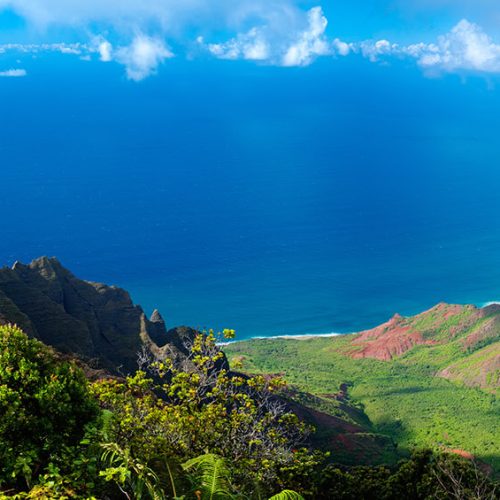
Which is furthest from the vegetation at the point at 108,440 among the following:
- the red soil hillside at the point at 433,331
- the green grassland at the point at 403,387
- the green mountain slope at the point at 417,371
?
the red soil hillside at the point at 433,331

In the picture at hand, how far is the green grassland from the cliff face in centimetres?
1770

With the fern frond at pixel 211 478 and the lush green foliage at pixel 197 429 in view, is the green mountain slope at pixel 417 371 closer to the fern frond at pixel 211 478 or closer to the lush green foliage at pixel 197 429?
the lush green foliage at pixel 197 429

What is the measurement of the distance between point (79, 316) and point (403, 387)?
5289 cm

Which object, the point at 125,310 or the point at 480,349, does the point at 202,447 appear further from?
the point at 480,349

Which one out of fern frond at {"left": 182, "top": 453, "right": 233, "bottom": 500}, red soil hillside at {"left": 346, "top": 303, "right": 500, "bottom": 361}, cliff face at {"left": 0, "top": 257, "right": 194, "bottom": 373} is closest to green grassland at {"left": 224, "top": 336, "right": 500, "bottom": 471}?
red soil hillside at {"left": 346, "top": 303, "right": 500, "bottom": 361}

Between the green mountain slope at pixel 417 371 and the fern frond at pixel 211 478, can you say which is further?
the green mountain slope at pixel 417 371

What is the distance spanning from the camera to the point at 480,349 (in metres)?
98.7

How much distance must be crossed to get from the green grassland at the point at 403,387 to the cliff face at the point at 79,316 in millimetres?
17703

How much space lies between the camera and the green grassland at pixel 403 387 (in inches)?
2697

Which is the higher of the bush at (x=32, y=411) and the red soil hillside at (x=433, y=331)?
the red soil hillside at (x=433, y=331)

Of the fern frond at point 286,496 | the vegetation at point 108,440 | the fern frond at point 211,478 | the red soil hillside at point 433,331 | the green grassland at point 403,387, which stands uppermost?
the red soil hillside at point 433,331

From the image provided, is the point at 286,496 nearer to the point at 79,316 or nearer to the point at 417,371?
the point at 79,316

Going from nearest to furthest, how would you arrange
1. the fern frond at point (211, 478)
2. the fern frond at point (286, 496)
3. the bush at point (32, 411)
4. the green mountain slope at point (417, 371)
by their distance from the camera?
the bush at point (32, 411)
the fern frond at point (286, 496)
the fern frond at point (211, 478)
the green mountain slope at point (417, 371)

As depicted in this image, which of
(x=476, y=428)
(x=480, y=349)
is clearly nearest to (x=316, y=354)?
(x=480, y=349)
